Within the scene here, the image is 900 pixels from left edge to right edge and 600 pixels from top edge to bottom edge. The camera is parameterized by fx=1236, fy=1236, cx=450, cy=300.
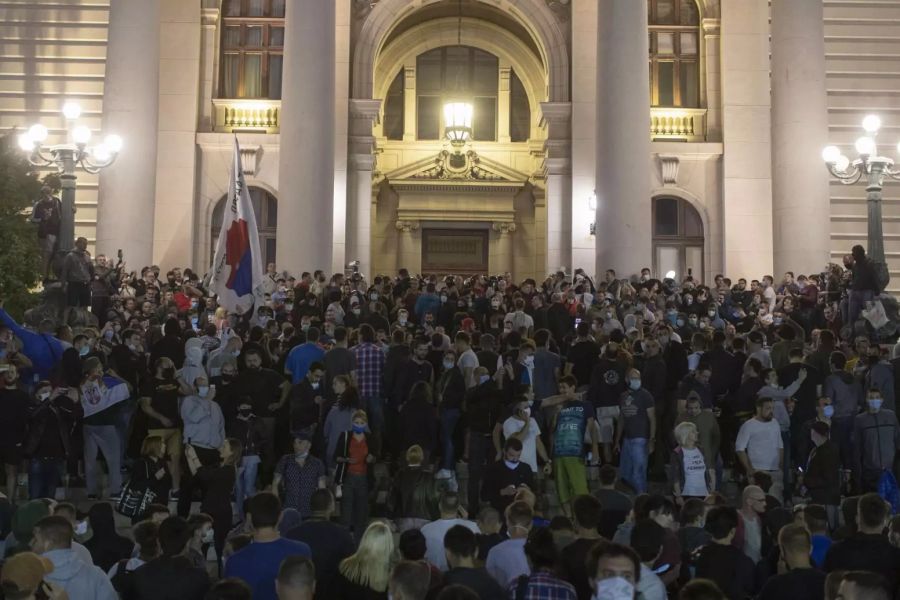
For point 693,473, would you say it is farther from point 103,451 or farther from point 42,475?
point 42,475

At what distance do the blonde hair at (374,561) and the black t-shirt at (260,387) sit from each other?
6968 millimetres

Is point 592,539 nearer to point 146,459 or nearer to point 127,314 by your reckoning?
point 146,459

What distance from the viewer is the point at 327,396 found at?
16172 millimetres

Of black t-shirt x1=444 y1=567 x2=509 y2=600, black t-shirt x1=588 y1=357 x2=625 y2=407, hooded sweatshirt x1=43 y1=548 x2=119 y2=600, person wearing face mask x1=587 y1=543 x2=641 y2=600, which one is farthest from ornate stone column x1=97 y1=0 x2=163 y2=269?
person wearing face mask x1=587 y1=543 x2=641 y2=600

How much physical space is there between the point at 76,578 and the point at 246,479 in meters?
6.02

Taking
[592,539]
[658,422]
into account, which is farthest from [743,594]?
[658,422]

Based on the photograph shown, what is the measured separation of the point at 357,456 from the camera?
1381 centimetres

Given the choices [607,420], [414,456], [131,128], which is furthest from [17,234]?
[414,456]

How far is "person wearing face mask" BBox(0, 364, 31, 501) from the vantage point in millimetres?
14016

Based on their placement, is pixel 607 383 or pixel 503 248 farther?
pixel 503 248

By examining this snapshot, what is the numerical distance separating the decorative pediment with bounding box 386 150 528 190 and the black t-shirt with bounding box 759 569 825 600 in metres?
29.7

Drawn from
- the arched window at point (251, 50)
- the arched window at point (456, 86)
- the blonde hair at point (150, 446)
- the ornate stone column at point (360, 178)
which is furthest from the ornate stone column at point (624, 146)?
the blonde hair at point (150, 446)

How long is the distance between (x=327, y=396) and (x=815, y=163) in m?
19.3

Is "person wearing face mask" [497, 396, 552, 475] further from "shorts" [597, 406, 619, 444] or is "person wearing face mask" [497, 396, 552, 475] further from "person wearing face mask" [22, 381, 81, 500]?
"person wearing face mask" [22, 381, 81, 500]
